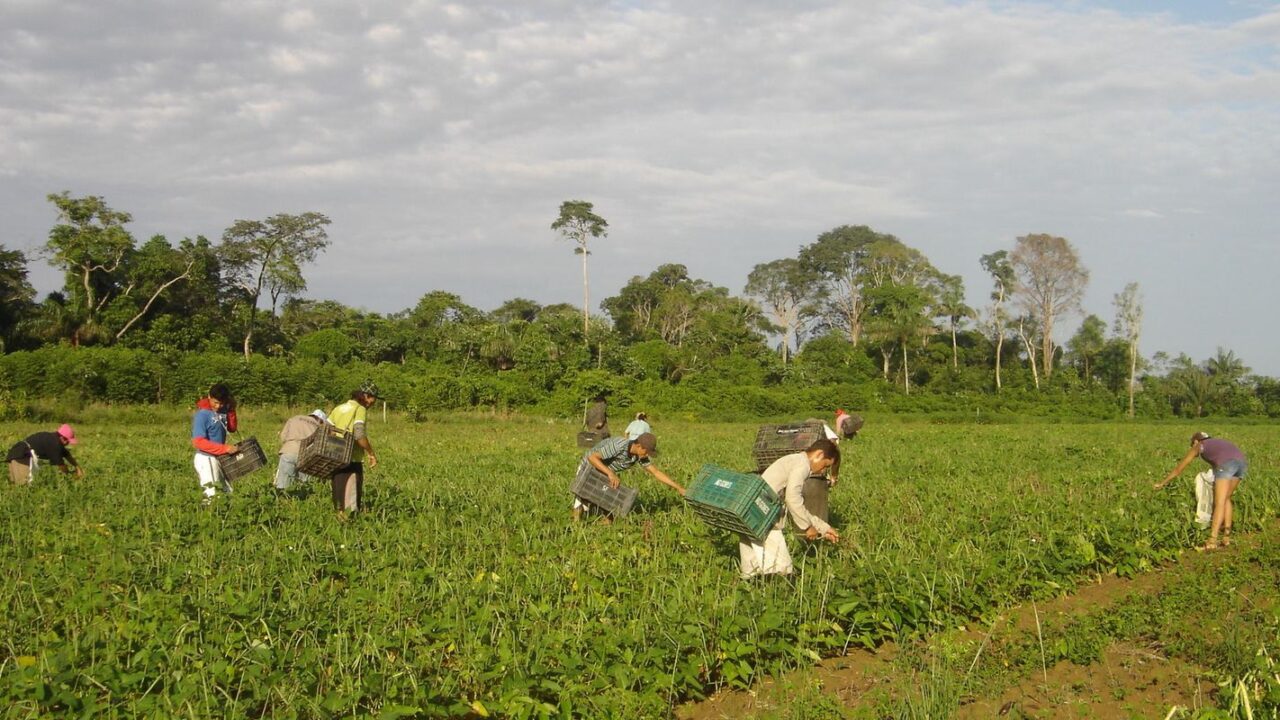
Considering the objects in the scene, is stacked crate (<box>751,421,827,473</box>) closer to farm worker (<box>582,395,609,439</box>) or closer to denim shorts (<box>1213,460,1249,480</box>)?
denim shorts (<box>1213,460,1249,480</box>)

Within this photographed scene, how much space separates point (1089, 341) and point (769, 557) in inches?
2425

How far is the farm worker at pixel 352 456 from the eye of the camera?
31.7ft

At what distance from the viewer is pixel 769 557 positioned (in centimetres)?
733

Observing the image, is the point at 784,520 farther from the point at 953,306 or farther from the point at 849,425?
the point at 953,306

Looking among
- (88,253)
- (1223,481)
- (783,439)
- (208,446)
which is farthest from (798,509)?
→ (88,253)

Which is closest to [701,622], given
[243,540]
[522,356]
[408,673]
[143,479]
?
[408,673]

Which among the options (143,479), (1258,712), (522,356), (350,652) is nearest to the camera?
(1258,712)

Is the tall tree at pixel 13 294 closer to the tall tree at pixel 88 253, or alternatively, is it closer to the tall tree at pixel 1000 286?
the tall tree at pixel 88 253

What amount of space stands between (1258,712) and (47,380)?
33.7 meters

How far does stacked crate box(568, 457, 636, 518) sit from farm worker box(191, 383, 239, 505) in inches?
146

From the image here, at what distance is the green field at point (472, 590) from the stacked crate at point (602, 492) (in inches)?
10.8

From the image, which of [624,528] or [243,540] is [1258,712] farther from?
[243,540]

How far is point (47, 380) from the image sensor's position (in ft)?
102

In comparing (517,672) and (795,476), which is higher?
(795,476)
